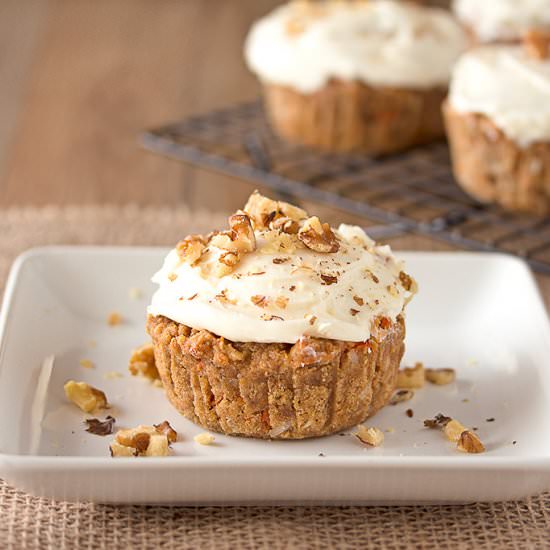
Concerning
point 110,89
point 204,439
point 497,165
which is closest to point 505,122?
point 497,165

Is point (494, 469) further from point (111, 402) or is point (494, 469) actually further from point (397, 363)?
point (111, 402)

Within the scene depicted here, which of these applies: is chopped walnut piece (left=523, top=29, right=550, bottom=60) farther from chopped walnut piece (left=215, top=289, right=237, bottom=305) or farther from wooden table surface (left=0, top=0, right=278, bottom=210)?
chopped walnut piece (left=215, top=289, right=237, bottom=305)

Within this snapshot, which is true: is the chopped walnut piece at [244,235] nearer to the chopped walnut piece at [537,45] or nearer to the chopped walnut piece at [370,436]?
the chopped walnut piece at [370,436]

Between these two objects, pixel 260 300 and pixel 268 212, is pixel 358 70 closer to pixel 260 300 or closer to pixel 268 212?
pixel 268 212


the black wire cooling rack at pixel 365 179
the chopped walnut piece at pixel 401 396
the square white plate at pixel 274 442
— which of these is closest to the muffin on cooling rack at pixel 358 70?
the black wire cooling rack at pixel 365 179

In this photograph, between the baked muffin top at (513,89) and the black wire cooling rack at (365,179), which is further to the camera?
the black wire cooling rack at (365,179)

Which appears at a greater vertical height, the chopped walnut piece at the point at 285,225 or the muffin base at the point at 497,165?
the chopped walnut piece at the point at 285,225

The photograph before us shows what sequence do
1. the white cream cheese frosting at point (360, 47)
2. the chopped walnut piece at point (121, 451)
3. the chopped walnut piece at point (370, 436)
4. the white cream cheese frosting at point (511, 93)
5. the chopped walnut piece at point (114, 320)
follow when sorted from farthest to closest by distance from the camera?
the white cream cheese frosting at point (360, 47), the white cream cheese frosting at point (511, 93), the chopped walnut piece at point (114, 320), the chopped walnut piece at point (370, 436), the chopped walnut piece at point (121, 451)

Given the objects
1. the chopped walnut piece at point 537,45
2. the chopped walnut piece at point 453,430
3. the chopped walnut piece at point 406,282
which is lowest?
the chopped walnut piece at point 453,430

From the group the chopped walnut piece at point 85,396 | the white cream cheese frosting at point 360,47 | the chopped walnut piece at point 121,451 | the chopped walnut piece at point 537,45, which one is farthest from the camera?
the white cream cheese frosting at point 360,47
